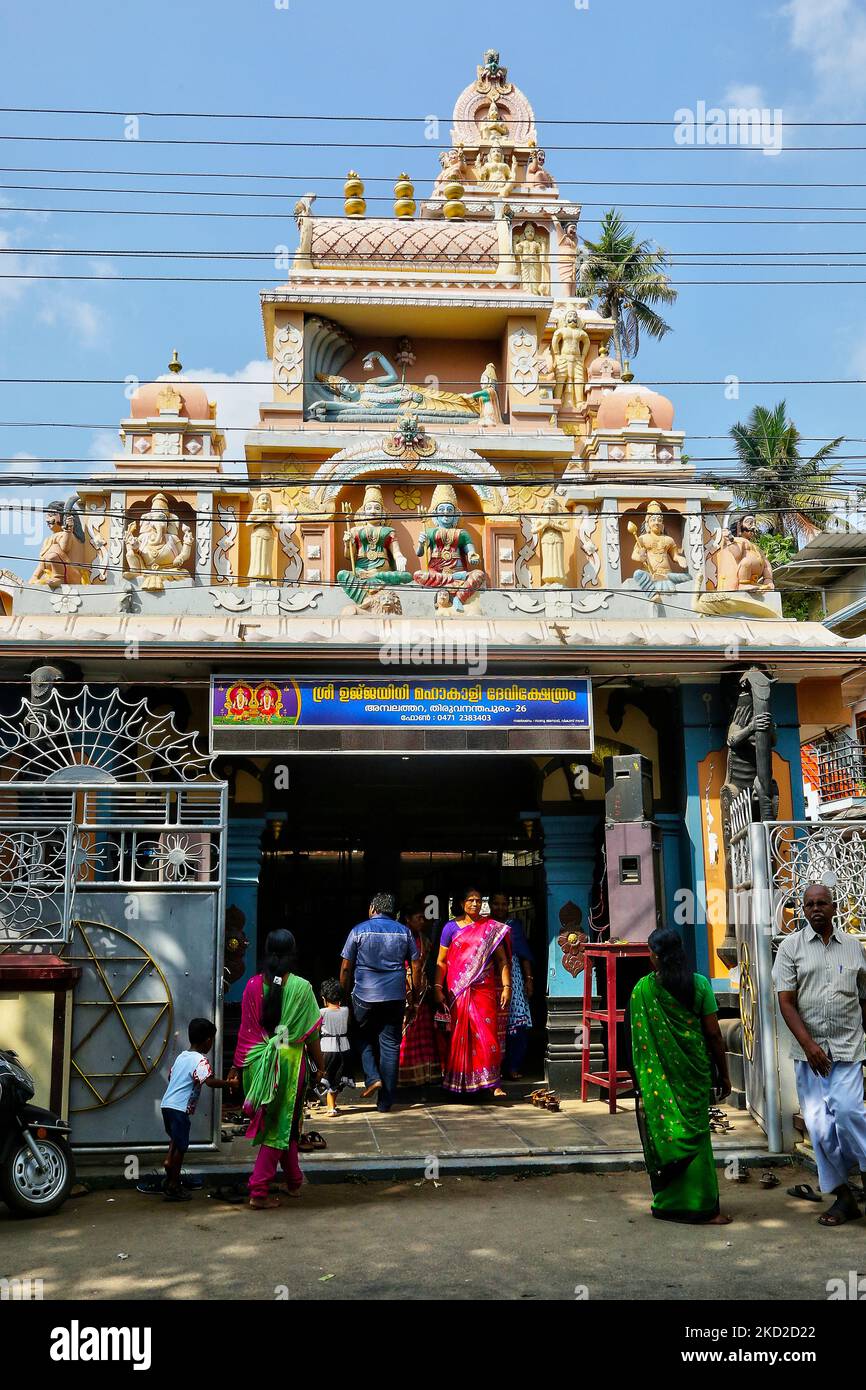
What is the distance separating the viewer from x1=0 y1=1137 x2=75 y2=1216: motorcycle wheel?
681 cm

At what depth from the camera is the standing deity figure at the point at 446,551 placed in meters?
14.5

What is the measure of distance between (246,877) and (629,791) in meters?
4.13

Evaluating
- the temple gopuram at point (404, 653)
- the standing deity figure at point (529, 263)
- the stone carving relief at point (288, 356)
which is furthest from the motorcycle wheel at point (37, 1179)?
the standing deity figure at point (529, 263)

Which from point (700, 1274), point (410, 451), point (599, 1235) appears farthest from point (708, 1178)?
point (410, 451)

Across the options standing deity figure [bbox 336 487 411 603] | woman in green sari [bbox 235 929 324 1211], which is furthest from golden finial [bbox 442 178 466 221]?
woman in green sari [bbox 235 929 324 1211]

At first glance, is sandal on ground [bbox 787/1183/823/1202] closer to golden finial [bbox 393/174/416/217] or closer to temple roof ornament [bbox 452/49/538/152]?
golden finial [bbox 393/174/416/217]

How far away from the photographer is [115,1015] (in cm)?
836

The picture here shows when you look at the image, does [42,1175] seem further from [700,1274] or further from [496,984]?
[496,984]

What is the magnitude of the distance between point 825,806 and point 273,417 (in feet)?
46.4

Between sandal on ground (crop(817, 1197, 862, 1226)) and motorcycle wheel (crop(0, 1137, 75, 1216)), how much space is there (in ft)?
13.5

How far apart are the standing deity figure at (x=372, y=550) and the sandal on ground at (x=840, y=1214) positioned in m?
9.19

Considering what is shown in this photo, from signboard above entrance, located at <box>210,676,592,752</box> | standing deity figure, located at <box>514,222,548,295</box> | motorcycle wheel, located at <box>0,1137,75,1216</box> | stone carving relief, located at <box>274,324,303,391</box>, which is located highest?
standing deity figure, located at <box>514,222,548,295</box>

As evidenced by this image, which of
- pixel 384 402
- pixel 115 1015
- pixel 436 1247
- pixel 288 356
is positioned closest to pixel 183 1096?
pixel 115 1015

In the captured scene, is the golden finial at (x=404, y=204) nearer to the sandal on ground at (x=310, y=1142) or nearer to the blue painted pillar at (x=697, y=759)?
the blue painted pillar at (x=697, y=759)
